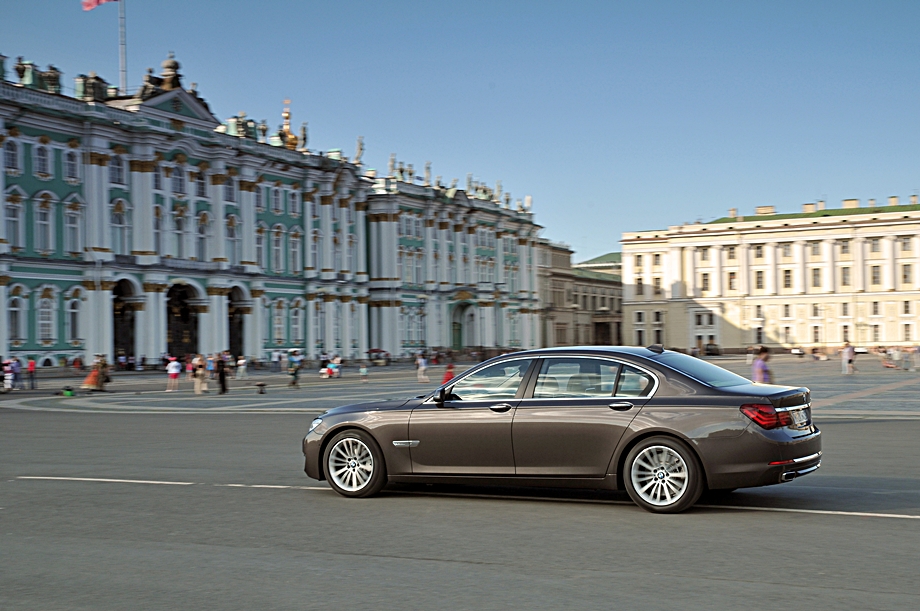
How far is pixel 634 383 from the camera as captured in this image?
10.7 meters

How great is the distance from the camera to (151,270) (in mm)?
63719

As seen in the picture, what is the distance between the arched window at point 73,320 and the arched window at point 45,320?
45.7 inches

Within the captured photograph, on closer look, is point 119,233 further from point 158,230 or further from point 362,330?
point 362,330

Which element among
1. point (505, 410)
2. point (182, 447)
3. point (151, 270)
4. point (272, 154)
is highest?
point (272, 154)

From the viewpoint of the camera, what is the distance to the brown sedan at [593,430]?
33.2 ft

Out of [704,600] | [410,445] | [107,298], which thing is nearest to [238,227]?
[107,298]

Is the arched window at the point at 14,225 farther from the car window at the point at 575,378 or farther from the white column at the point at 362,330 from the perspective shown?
the car window at the point at 575,378

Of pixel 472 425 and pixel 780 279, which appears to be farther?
pixel 780 279

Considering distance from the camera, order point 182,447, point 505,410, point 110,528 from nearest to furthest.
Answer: point 110,528 < point 505,410 < point 182,447

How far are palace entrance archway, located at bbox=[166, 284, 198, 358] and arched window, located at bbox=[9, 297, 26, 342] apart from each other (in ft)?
35.9

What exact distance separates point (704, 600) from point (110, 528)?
5.56m

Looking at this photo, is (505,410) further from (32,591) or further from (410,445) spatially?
(32,591)

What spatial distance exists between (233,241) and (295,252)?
7077 mm

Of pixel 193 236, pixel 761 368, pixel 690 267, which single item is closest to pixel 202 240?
pixel 193 236
